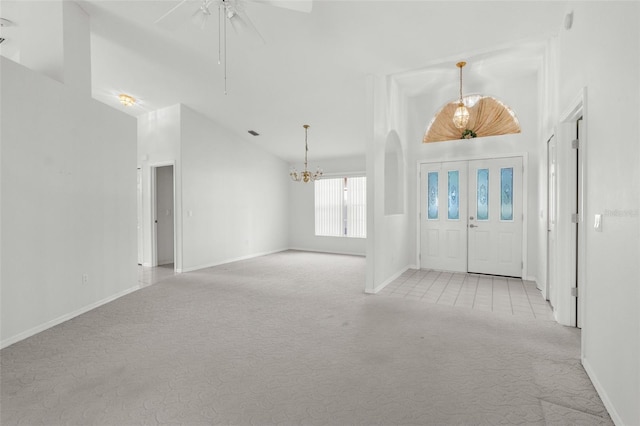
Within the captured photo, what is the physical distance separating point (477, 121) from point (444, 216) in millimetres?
1894

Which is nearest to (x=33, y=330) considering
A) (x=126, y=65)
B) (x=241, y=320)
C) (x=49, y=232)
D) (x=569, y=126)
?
(x=49, y=232)

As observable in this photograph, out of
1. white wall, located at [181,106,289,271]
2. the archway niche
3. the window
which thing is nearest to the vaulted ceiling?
white wall, located at [181,106,289,271]

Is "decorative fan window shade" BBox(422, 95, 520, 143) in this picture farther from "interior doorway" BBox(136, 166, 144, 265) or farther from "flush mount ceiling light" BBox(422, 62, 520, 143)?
"interior doorway" BBox(136, 166, 144, 265)

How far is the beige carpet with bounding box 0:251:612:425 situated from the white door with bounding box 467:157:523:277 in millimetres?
2259

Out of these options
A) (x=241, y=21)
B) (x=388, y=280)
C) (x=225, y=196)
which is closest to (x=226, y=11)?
(x=241, y=21)

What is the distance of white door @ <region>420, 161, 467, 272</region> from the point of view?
18.9 ft

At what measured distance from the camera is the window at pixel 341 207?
8.41 m

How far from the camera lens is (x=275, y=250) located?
890cm

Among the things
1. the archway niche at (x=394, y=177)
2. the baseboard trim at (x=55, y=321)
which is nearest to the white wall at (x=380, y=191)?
the archway niche at (x=394, y=177)

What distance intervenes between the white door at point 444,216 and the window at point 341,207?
2.34 metres

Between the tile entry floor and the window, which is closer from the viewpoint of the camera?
the tile entry floor

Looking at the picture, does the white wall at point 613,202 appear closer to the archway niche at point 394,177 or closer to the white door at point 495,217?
the white door at point 495,217

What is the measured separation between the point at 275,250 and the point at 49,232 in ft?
19.4

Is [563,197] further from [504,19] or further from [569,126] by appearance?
[504,19]
